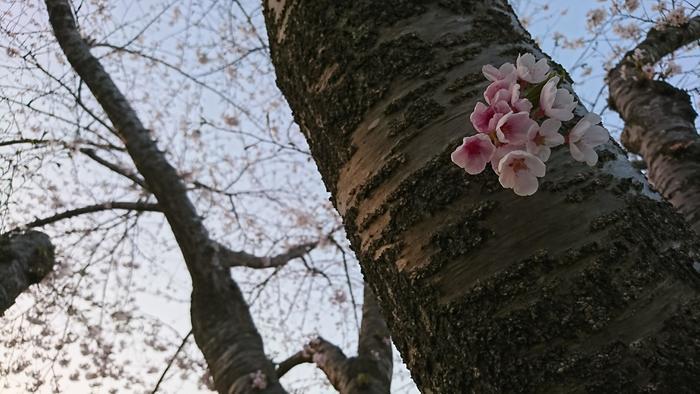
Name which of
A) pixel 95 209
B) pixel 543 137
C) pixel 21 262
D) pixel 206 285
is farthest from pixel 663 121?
pixel 95 209

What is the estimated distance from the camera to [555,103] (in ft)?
2.68

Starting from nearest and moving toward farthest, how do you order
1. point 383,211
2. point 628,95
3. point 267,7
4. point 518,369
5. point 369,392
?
point 518,369, point 383,211, point 267,7, point 628,95, point 369,392

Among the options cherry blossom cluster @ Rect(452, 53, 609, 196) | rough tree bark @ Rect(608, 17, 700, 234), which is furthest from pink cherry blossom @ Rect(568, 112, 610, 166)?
rough tree bark @ Rect(608, 17, 700, 234)

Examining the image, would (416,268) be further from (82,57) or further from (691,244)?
(82,57)

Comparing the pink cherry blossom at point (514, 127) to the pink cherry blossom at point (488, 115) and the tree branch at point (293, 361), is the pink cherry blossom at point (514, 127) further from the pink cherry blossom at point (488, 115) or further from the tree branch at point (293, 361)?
the tree branch at point (293, 361)

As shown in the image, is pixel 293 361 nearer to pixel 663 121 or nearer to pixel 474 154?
pixel 663 121

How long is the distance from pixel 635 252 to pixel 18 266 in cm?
Answer: 418

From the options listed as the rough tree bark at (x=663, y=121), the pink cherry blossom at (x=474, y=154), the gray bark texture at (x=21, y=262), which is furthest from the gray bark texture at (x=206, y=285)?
the pink cherry blossom at (x=474, y=154)

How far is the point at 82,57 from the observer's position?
418 cm

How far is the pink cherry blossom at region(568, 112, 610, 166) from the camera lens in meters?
0.83

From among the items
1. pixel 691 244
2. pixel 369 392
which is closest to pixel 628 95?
pixel 369 392

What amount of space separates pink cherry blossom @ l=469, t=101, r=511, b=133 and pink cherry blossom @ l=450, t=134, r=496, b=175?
19 millimetres

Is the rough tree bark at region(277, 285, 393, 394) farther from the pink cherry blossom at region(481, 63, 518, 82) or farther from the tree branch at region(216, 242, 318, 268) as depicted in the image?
the pink cherry blossom at region(481, 63, 518, 82)

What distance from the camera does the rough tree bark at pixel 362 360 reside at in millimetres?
3893
